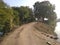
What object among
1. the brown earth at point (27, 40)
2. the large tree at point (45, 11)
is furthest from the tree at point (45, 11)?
the brown earth at point (27, 40)

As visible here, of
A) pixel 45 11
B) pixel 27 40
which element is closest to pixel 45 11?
pixel 45 11

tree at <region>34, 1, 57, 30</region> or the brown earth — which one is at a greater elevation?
tree at <region>34, 1, 57, 30</region>

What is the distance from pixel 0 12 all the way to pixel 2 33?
36.4 feet

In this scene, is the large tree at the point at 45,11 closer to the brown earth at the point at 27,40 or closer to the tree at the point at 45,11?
the tree at the point at 45,11

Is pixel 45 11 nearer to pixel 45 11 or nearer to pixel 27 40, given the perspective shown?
pixel 45 11

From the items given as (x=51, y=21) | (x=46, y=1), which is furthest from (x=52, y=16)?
(x=46, y=1)

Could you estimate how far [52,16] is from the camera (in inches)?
3996

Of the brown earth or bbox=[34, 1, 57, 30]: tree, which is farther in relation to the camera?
bbox=[34, 1, 57, 30]: tree

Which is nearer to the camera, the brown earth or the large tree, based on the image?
the brown earth

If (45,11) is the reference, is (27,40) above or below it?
below

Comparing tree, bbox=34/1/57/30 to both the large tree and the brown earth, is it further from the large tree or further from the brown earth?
the brown earth

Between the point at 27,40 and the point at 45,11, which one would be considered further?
the point at 45,11

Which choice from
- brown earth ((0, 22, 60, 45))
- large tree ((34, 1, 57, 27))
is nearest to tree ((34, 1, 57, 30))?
large tree ((34, 1, 57, 27))

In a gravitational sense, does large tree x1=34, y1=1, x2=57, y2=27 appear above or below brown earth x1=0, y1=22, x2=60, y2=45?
above
